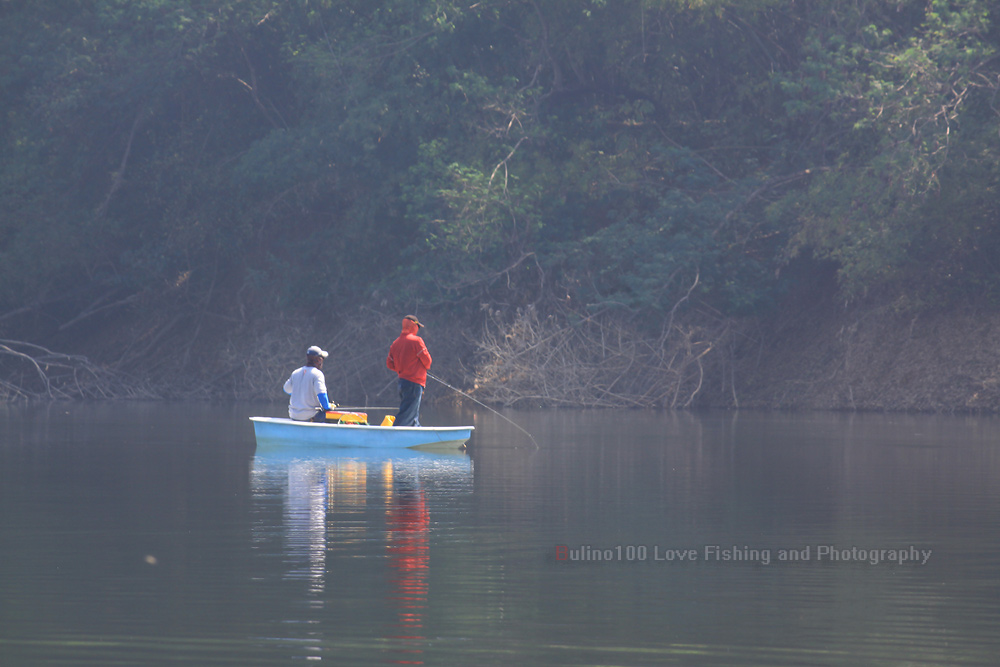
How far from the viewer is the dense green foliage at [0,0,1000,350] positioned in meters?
32.7

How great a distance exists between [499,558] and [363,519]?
2.32 m

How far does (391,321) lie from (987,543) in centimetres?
2909

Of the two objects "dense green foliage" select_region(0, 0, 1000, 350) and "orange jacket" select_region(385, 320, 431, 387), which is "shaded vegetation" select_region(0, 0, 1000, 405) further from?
"orange jacket" select_region(385, 320, 431, 387)

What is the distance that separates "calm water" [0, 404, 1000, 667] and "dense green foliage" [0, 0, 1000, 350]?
13959mm

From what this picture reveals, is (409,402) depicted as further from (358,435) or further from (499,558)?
(499,558)

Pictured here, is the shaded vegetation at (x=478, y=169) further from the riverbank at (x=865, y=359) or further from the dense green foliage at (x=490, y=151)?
the riverbank at (x=865, y=359)

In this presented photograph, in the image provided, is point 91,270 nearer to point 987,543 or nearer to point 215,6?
point 215,6

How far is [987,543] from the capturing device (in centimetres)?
1127

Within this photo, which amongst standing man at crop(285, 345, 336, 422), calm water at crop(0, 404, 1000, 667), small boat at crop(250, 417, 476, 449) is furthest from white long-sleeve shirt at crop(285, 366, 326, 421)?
calm water at crop(0, 404, 1000, 667)

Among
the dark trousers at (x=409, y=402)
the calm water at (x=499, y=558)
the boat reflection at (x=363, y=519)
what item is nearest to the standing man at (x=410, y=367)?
the dark trousers at (x=409, y=402)

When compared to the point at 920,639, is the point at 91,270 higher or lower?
higher

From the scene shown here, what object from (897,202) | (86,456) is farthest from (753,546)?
(897,202)

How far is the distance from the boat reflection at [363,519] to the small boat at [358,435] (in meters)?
0.14

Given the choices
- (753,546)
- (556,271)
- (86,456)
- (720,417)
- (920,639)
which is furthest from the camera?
(556,271)
